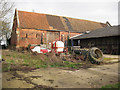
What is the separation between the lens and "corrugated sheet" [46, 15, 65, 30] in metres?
29.5

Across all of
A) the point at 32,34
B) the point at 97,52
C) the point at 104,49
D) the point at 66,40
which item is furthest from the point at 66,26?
the point at 97,52

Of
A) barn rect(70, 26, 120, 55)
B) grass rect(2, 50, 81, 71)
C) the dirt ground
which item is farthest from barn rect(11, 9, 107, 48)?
the dirt ground

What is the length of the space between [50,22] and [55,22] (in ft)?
5.26

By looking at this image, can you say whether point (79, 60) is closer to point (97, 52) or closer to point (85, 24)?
point (97, 52)

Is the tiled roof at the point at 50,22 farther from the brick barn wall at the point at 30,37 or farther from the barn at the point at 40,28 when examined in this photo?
the brick barn wall at the point at 30,37

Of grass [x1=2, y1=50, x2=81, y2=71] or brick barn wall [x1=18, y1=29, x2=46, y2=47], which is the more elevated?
brick barn wall [x1=18, y1=29, x2=46, y2=47]

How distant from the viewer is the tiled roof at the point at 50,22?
26600mm

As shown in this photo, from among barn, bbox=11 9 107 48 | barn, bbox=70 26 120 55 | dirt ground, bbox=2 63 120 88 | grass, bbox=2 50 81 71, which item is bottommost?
dirt ground, bbox=2 63 120 88

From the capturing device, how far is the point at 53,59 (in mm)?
10742

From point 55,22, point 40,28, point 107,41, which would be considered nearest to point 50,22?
point 55,22

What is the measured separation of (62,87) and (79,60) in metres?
7.05

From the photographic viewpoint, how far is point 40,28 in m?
26.8

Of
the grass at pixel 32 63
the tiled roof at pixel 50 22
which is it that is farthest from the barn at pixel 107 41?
the grass at pixel 32 63

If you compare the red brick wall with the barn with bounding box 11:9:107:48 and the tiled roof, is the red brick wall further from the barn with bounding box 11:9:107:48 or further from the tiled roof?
the tiled roof
